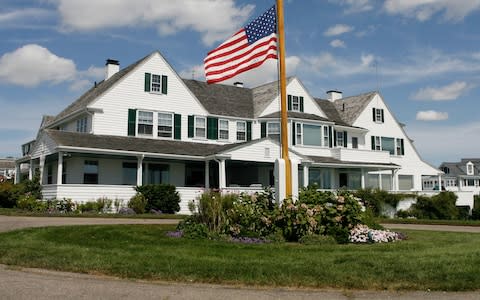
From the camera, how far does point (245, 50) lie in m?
15.3

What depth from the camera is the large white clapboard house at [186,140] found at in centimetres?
2698

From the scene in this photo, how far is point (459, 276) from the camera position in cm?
777

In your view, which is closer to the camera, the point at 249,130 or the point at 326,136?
the point at 249,130

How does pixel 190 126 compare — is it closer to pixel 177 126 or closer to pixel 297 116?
pixel 177 126

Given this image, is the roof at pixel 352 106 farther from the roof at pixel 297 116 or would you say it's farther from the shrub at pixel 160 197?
the shrub at pixel 160 197

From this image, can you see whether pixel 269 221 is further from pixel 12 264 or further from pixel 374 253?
pixel 12 264

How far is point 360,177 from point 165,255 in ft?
99.3

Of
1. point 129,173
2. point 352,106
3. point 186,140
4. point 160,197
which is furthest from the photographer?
point 352,106

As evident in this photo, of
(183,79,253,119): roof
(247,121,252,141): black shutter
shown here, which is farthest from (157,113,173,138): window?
(247,121,252,141): black shutter

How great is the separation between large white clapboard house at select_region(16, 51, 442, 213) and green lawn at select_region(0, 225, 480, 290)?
1340 centimetres

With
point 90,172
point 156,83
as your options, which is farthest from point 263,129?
point 90,172

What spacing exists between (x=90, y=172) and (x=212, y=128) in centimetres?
858

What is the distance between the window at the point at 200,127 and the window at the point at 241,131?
2.58 m

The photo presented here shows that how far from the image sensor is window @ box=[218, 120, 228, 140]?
109ft
